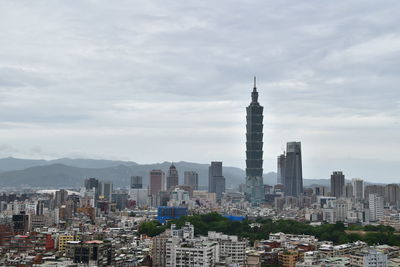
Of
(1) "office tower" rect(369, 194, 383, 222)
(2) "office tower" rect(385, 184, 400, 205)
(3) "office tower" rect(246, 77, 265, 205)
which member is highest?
(3) "office tower" rect(246, 77, 265, 205)

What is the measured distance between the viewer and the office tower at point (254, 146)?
142 metres

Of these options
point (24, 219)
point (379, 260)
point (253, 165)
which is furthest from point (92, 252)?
point (253, 165)

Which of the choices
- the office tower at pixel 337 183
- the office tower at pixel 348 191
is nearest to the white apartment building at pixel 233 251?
the office tower at pixel 348 191

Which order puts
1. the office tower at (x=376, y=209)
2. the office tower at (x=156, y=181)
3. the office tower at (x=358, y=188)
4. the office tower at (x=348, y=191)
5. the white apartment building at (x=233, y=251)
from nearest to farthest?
the white apartment building at (x=233, y=251), the office tower at (x=376, y=209), the office tower at (x=358, y=188), the office tower at (x=348, y=191), the office tower at (x=156, y=181)

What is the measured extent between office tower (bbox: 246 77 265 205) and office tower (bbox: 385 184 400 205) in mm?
31869

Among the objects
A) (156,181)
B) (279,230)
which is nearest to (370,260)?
(279,230)

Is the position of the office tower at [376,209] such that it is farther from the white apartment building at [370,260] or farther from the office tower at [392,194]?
the white apartment building at [370,260]

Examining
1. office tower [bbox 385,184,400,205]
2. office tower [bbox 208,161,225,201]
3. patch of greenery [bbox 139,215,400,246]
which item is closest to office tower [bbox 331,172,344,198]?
office tower [bbox 385,184,400,205]

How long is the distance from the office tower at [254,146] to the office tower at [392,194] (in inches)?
1255

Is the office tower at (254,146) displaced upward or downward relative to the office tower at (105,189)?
upward

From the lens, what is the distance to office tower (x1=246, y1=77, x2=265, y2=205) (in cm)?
14162

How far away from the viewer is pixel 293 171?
170m

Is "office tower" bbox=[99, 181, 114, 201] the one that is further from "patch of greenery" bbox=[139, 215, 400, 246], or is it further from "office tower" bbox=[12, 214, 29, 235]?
"patch of greenery" bbox=[139, 215, 400, 246]

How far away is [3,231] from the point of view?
163 feet
